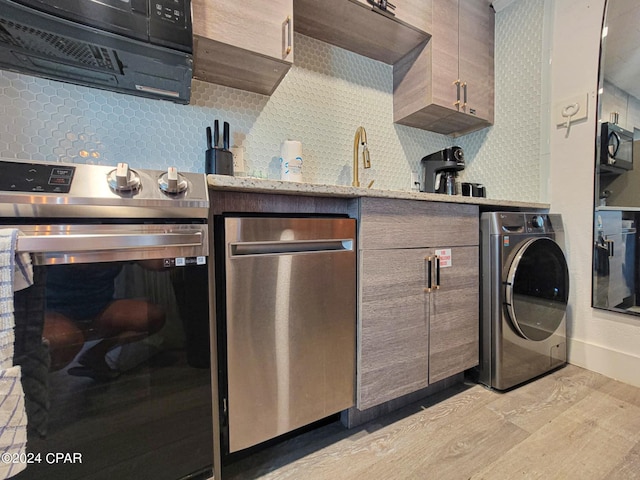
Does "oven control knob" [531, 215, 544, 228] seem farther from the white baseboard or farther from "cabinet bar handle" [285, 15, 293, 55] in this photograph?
"cabinet bar handle" [285, 15, 293, 55]

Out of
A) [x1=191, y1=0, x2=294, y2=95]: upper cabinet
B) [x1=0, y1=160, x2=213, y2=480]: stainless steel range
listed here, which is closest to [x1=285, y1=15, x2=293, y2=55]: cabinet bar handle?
[x1=191, y1=0, x2=294, y2=95]: upper cabinet

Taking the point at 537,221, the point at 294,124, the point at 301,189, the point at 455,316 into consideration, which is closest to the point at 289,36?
the point at 294,124

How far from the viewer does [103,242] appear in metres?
0.68

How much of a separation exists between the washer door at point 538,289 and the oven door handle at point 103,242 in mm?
1513

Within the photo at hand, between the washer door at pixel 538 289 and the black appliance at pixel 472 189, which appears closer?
the washer door at pixel 538 289

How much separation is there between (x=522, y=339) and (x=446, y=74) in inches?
65.2

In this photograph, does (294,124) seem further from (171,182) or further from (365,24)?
(171,182)

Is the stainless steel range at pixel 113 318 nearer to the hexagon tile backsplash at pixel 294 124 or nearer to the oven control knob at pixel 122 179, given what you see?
the oven control knob at pixel 122 179

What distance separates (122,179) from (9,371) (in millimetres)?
478

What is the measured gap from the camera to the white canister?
1.46 metres

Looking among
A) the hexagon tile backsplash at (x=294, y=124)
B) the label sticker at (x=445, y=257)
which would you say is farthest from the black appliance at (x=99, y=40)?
the label sticker at (x=445, y=257)

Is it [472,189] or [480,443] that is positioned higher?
[472,189]

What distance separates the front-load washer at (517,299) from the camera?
1436mm

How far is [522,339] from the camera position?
1.50m
